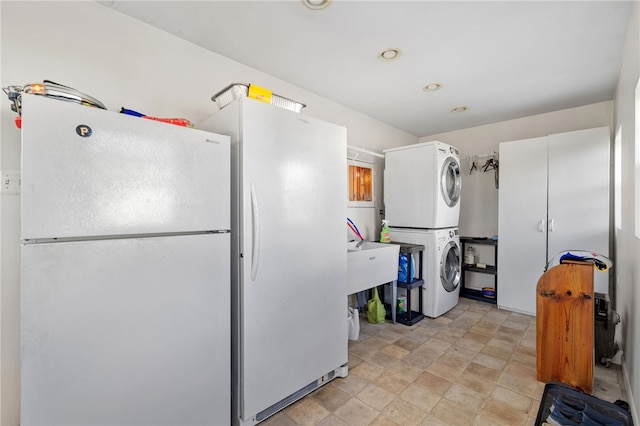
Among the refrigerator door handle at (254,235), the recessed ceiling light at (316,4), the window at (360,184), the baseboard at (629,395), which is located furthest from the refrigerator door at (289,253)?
the baseboard at (629,395)

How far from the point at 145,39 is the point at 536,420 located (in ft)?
11.1

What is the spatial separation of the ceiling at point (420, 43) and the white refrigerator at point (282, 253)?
25.7 inches

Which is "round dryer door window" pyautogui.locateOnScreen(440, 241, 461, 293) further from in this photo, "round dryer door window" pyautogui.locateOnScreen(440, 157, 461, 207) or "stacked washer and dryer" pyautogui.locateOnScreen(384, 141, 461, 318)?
"round dryer door window" pyautogui.locateOnScreen(440, 157, 461, 207)

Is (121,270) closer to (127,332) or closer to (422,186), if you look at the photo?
(127,332)

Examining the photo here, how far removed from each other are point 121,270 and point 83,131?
1.89 ft

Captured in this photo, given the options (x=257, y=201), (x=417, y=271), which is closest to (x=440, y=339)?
(x=417, y=271)

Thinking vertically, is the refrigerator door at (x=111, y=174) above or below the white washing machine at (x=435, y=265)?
above

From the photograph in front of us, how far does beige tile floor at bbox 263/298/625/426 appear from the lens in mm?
1712

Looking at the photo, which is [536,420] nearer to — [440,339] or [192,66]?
[440,339]

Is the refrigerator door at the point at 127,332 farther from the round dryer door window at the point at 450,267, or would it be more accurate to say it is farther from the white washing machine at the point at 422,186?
the round dryer door window at the point at 450,267

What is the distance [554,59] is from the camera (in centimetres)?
229

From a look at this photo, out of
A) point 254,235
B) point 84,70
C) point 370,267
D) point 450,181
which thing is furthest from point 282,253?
point 450,181

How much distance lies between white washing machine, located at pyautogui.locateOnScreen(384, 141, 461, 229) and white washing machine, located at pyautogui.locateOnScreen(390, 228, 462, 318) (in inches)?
4.0

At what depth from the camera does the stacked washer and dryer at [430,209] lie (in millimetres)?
3199
